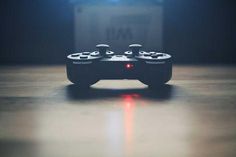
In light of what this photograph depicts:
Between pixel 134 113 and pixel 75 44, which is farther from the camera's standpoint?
pixel 75 44

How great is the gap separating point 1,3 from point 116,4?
6.93 ft

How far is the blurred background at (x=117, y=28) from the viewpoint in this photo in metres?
7.82

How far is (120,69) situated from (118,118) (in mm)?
1430

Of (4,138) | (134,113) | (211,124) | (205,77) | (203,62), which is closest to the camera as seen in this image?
(4,138)

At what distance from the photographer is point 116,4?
7816 mm

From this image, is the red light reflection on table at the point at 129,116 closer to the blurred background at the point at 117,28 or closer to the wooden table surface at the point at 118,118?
the wooden table surface at the point at 118,118

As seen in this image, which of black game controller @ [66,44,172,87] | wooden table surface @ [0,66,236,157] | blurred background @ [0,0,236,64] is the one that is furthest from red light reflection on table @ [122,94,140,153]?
blurred background @ [0,0,236,64]

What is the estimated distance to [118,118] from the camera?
3779 millimetres

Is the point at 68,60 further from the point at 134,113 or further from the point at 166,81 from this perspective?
the point at 134,113

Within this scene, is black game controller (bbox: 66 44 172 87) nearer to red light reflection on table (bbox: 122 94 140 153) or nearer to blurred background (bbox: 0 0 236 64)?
red light reflection on table (bbox: 122 94 140 153)

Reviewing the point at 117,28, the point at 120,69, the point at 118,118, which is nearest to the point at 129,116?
the point at 118,118

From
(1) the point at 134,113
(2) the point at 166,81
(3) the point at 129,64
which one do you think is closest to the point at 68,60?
(3) the point at 129,64

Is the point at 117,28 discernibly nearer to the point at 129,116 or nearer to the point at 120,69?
the point at 120,69

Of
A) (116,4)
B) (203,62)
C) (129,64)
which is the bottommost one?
(203,62)
